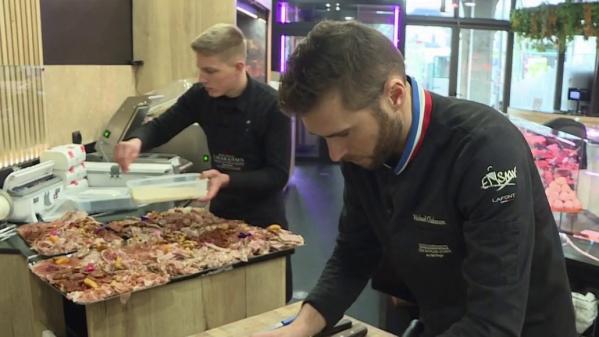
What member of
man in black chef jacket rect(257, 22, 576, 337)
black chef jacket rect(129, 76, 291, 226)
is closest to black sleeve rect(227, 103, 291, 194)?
black chef jacket rect(129, 76, 291, 226)

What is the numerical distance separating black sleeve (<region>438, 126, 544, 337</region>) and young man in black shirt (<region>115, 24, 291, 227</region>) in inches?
52.9

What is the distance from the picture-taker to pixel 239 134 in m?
2.46

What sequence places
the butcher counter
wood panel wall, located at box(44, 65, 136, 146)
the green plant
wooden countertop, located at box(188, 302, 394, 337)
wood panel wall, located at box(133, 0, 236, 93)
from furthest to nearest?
1. the green plant
2. wood panel wall, located at box(133, 0, 236, 93)
3. wood panel wall, located at box(44, 65, 136, 146)
4. the butcher counter
5. wooden countertop, located at box(188, 302, 394, 337)

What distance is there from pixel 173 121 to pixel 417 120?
69.5 inches

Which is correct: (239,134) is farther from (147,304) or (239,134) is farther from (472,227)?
(472,227)

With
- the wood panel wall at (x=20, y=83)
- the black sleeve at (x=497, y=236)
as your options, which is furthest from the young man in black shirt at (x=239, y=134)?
the black sleeve at (x=497, y=236)

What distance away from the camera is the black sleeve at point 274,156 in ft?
7.73

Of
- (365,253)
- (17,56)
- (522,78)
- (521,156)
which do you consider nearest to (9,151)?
(17,56)

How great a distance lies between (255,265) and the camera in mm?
2074

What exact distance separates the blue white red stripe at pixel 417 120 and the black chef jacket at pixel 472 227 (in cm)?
1

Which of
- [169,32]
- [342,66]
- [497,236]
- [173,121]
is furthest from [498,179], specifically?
[169,32]

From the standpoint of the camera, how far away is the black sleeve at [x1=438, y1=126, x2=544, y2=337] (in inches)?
40.8

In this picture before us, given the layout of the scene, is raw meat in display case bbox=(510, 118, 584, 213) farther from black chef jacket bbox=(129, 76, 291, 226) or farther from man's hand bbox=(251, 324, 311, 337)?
man's hand bbox=(251, 324, 311, 337)

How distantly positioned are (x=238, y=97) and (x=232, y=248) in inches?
28.1
